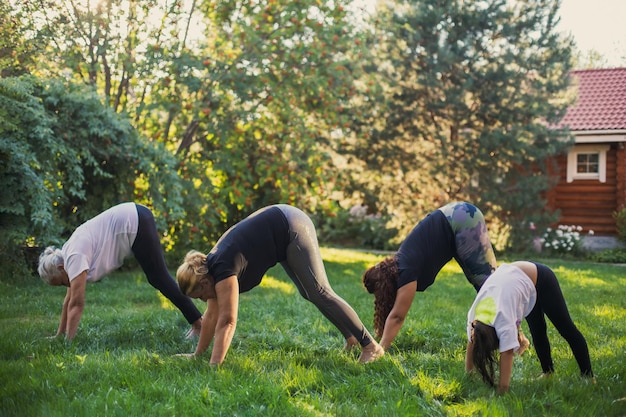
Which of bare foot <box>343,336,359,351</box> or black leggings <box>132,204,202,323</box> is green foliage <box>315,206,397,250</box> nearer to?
black leggings <box>132,204,202,323</box>

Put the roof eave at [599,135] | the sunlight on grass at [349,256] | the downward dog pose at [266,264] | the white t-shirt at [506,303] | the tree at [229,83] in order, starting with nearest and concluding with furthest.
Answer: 1. the white t-shirt at [506,303]
2. the downward dog pose at [266,264]
3. the tree at [229,83]
4. the sunlight on grass at [349,256]
5. the roof eave at [599,135]

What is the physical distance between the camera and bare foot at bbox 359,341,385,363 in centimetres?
527

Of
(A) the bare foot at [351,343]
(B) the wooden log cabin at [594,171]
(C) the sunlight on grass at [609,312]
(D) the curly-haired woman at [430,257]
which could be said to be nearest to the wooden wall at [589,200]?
(B) the wooden log cabin at [594,171]

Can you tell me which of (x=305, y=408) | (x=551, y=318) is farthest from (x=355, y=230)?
(x=305, y=408)

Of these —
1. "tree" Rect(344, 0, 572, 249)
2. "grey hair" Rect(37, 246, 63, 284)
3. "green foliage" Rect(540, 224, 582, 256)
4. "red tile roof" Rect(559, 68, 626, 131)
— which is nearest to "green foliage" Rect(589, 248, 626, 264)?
"green foliage" Rect(540, 224, 582, 256)

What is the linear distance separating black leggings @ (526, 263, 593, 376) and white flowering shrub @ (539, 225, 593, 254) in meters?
13.8

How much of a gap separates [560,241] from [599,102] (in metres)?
5.30

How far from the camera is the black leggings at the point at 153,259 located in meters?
6.26

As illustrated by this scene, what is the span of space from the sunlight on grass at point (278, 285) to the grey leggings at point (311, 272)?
200 inches

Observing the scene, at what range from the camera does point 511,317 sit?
4.34 meters

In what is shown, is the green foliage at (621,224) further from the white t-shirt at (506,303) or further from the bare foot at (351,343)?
the white t-shirt at (506,303)

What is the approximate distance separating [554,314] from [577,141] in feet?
51.1

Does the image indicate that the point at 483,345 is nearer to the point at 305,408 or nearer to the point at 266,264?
the point at 305,408

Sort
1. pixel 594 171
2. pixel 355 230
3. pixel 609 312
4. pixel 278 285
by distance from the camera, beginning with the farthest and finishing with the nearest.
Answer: pixel 355 230, pixel 594 171, pixel 278 285, pixel 609 312
